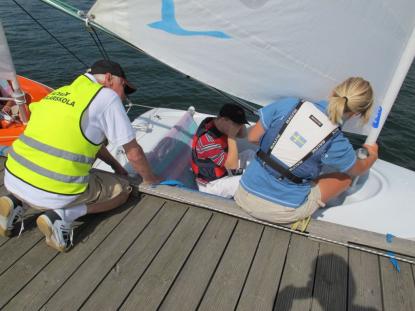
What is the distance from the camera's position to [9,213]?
275 cm

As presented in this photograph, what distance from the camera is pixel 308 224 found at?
2.96 m

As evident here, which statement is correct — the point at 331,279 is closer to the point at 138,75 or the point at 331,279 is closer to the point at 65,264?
the point at 65,264

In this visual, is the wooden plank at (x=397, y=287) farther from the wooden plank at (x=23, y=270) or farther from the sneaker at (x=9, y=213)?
the sneaker at (x=9, y=213)

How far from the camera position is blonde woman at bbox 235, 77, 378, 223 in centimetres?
251

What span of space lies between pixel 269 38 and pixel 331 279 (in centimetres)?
193

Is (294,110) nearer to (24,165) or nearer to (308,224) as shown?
(308,224)

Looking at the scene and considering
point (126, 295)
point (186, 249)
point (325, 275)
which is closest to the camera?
point (126, 295)

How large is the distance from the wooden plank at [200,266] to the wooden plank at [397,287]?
120 cm

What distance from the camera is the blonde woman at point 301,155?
99.0 inches

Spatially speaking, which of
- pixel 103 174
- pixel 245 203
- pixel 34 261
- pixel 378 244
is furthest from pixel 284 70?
pixel 34 261

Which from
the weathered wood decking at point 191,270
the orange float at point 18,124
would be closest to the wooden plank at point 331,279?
the weathered wood decking at point 191,270

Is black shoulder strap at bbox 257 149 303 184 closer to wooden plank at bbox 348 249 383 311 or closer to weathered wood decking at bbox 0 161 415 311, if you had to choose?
weathered wood decking at bbox 0 161 415 311

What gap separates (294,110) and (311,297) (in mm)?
1335

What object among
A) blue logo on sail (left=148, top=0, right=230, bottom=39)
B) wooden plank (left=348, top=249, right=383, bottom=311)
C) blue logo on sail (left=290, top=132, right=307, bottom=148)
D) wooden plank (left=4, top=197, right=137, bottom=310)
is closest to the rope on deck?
wooden plank (left=348, top=249, right=383, bottom=311)
